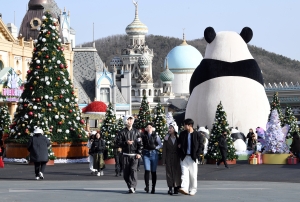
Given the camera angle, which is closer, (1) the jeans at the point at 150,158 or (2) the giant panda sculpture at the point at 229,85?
(1) the jeans at the point at 150,158

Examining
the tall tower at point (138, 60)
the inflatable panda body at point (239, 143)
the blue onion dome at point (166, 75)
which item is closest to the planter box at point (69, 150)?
the inflatable panda body at point (239, 143)

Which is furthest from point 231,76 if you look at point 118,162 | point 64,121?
point 118,162

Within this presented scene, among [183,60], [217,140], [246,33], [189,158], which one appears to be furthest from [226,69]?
[183,60]

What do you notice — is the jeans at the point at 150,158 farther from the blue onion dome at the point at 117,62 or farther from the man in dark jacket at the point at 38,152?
the blue onion dome at the point at 117,62

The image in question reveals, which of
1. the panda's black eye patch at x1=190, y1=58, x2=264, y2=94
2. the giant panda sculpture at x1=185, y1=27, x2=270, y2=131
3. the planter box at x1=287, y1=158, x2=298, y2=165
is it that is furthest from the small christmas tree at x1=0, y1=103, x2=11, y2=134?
the planter box at x1=287, y1=158, x2=298, y2=165

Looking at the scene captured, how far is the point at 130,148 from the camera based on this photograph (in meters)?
18.8

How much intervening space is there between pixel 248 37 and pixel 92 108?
2082cm

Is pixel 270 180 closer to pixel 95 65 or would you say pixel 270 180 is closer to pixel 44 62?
pixel 44 62

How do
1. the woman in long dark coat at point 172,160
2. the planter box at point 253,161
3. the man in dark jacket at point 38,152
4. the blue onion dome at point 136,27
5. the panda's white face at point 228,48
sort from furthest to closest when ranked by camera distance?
the blue onion dome at point 136,27, the panda's white face at point 228,48, the planter box at point 253,161, the man in dark jacket at point 38,152, the woman in long dark coat at point 172,160

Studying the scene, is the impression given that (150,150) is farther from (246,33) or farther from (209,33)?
(246,33)

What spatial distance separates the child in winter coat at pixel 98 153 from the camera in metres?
25.8

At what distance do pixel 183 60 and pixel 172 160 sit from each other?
430ft

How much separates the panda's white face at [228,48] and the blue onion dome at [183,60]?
337 feet

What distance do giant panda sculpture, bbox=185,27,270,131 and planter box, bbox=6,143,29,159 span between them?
40.0 feet
